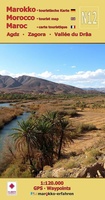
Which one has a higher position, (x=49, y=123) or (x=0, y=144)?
(x=49, y=123)

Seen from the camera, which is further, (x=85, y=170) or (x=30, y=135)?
(x=30, y=135)

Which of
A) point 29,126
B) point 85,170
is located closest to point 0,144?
point 29,126
